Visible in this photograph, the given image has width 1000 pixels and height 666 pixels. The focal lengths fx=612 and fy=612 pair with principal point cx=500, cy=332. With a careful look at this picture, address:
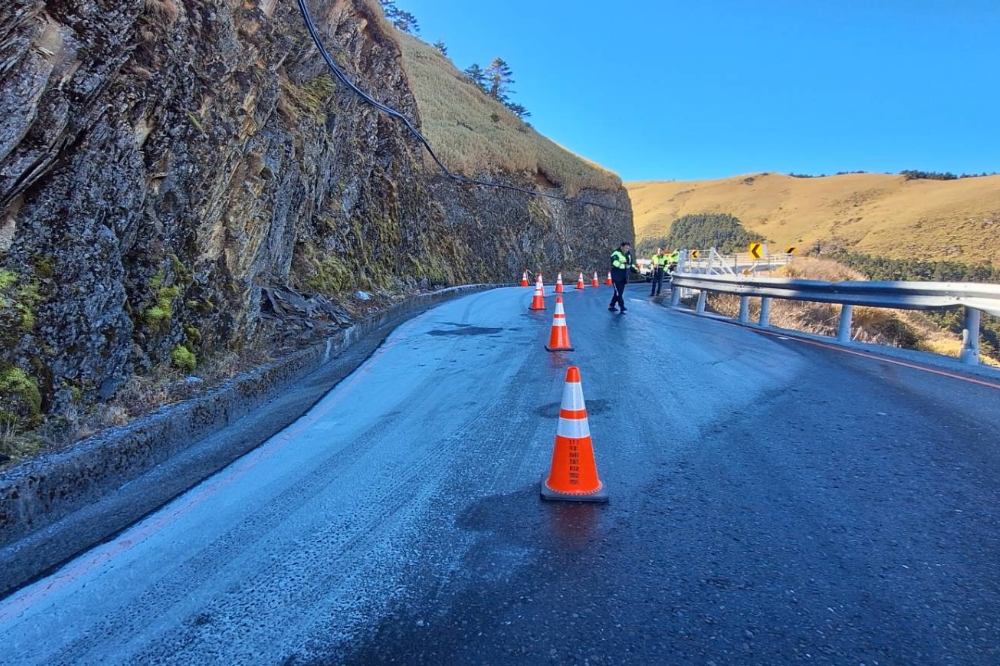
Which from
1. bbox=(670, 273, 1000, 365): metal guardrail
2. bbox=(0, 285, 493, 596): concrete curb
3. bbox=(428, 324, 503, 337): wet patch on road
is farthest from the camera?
bbox=(428, 324, 503, 337): wet patch on road

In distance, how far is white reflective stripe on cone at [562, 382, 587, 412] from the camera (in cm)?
397

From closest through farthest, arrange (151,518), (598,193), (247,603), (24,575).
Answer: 1. (247,603)
2. (24,575)
3. (151,518)
4. (598,193)

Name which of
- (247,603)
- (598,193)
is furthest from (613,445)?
(598,193)

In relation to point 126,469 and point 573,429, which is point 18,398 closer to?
point 126,469

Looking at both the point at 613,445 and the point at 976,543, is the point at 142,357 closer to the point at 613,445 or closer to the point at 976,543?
the point at 613,445

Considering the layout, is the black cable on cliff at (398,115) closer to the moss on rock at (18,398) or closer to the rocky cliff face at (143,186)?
the rocky cliff face at (143,186)

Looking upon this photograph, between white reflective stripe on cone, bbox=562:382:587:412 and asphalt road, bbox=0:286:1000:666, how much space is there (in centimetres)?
56

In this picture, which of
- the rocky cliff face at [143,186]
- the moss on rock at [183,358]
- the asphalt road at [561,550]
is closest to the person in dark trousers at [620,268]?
the rocky cliff face at [143,186]

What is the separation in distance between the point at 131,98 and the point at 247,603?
182 inches

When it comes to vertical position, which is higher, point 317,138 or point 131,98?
point 317,138

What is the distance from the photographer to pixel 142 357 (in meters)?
5.27

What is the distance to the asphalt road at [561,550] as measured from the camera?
2.41 metres

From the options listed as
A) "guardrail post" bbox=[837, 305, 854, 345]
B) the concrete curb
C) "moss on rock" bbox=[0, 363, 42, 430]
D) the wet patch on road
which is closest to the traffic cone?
the wet patch on road

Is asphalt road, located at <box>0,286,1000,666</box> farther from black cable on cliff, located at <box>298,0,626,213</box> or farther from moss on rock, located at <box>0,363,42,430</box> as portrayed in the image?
black cable on cliff, located at <box>298,0,626,213</box>
